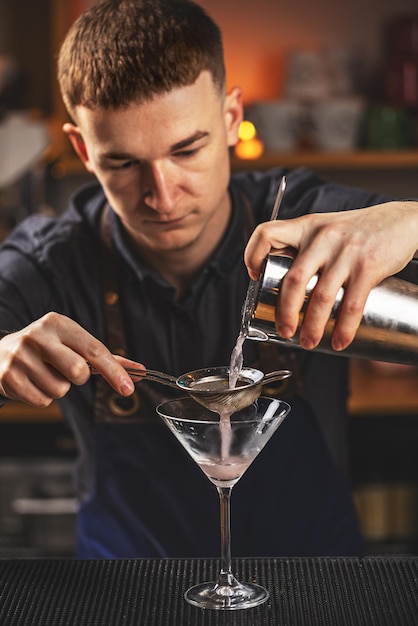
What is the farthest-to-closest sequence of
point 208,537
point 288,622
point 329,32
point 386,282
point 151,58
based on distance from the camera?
point 329,32
point 208,537
point 151,58
point 386,282
point 288,622

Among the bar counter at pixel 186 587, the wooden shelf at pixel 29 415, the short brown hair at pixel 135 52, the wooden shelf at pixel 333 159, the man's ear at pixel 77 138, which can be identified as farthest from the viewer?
the wooden shelf at pixel 333 159

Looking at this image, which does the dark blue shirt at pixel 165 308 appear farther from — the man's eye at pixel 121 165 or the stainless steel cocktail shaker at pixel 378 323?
the stainless steel cocktail shaker at pixel 378 323

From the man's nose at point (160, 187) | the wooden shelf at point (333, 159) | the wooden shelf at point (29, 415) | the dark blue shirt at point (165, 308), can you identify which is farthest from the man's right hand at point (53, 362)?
the wooden shelf at point (333, 159)

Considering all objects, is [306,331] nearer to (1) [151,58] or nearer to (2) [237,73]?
(1) [151,58]

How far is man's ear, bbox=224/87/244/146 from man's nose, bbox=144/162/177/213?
24 centimetres

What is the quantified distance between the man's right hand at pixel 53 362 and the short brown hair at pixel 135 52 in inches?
18.7

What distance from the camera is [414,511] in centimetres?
303

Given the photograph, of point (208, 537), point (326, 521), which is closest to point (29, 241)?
point (208, 537)

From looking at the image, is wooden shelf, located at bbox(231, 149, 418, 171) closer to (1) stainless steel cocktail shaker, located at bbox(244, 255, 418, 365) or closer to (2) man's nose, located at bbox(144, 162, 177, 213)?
(2) man's nose, located at bbox(144, 162, 177, 213)

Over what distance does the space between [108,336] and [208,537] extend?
436 millimetres

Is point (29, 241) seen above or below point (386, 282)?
below

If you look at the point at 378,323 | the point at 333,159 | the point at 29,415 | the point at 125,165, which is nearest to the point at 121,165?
the point at 125,165

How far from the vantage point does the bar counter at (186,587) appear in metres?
1.25

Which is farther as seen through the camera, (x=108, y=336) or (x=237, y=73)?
(x=237, y=73)
